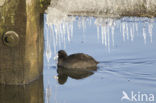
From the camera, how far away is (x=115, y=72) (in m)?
12.5

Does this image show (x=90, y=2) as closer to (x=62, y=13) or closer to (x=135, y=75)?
(x=62, y=13)

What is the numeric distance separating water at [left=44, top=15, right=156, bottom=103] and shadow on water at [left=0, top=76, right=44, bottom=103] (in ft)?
0.71

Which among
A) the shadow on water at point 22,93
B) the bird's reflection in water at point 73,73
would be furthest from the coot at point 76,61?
the shadow on water at point 22,93

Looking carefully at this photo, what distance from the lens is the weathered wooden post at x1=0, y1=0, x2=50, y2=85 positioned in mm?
10445

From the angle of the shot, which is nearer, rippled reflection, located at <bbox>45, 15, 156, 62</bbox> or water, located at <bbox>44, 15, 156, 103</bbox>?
water, located at <bbox>44, 15, 156, 103</bbox>

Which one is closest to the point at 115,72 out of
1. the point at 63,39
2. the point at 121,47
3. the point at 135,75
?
the point at 135,75

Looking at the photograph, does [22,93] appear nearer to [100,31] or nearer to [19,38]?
[19,38]

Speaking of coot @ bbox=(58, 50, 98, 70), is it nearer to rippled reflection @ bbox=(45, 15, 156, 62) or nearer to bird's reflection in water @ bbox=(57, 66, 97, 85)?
bird's reflection in water @ bbox=(57, 66, 97, 85)

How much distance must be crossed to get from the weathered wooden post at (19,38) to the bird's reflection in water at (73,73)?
1.47 metres

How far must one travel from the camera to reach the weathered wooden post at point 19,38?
10445 millimetres

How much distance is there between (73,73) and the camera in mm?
13180
